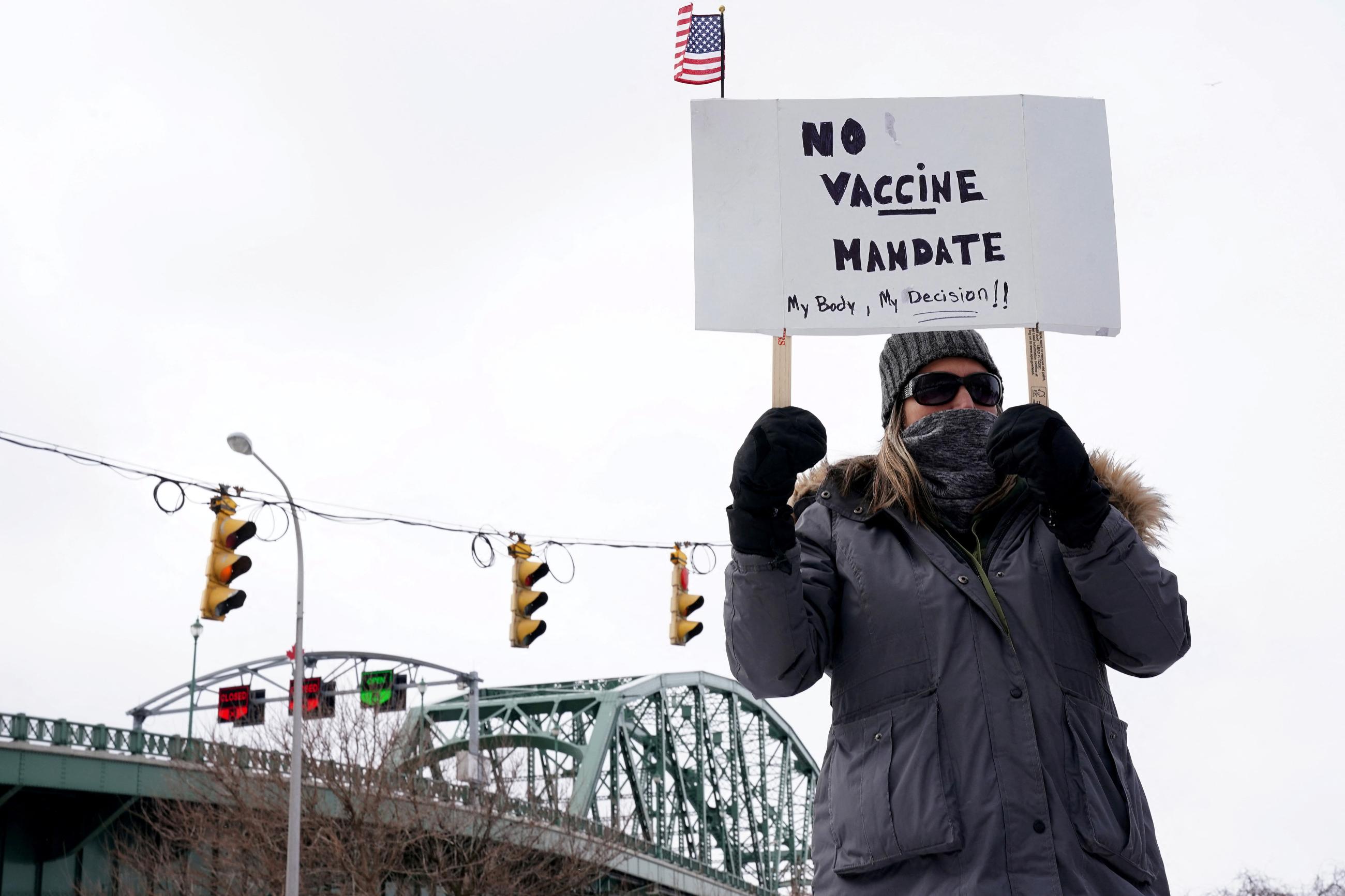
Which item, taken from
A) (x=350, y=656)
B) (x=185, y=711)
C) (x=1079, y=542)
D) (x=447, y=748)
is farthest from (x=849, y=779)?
(x=447, y=748)

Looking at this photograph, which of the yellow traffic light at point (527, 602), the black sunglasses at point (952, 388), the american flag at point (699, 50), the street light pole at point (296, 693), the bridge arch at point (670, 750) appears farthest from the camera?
the bridge arch at point (670, 750)

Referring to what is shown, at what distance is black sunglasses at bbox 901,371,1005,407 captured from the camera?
135 inches

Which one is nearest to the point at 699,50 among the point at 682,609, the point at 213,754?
the point at 682,609

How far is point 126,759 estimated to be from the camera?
104 ft

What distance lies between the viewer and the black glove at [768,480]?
9.75ft

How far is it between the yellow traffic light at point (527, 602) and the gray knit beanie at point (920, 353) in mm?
11446

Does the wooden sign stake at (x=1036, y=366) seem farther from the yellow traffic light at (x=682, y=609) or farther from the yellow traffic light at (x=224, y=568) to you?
the yellow traffic light at (x=682, y=609)

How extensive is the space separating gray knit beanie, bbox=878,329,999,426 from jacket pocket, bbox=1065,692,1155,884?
0.94m

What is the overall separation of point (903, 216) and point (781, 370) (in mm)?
607

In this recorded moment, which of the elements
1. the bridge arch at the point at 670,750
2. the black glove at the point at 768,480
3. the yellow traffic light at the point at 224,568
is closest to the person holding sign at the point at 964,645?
the black glove at the point at 768,480

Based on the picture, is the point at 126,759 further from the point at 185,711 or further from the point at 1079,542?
the point at 1079,542

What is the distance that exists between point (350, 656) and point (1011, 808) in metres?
31.6

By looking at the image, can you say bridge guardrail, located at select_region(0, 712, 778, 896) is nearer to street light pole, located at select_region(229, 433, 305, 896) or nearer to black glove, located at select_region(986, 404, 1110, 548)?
street light pole, located at select_region(229, 433, 305, 896)

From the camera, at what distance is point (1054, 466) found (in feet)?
9.54
